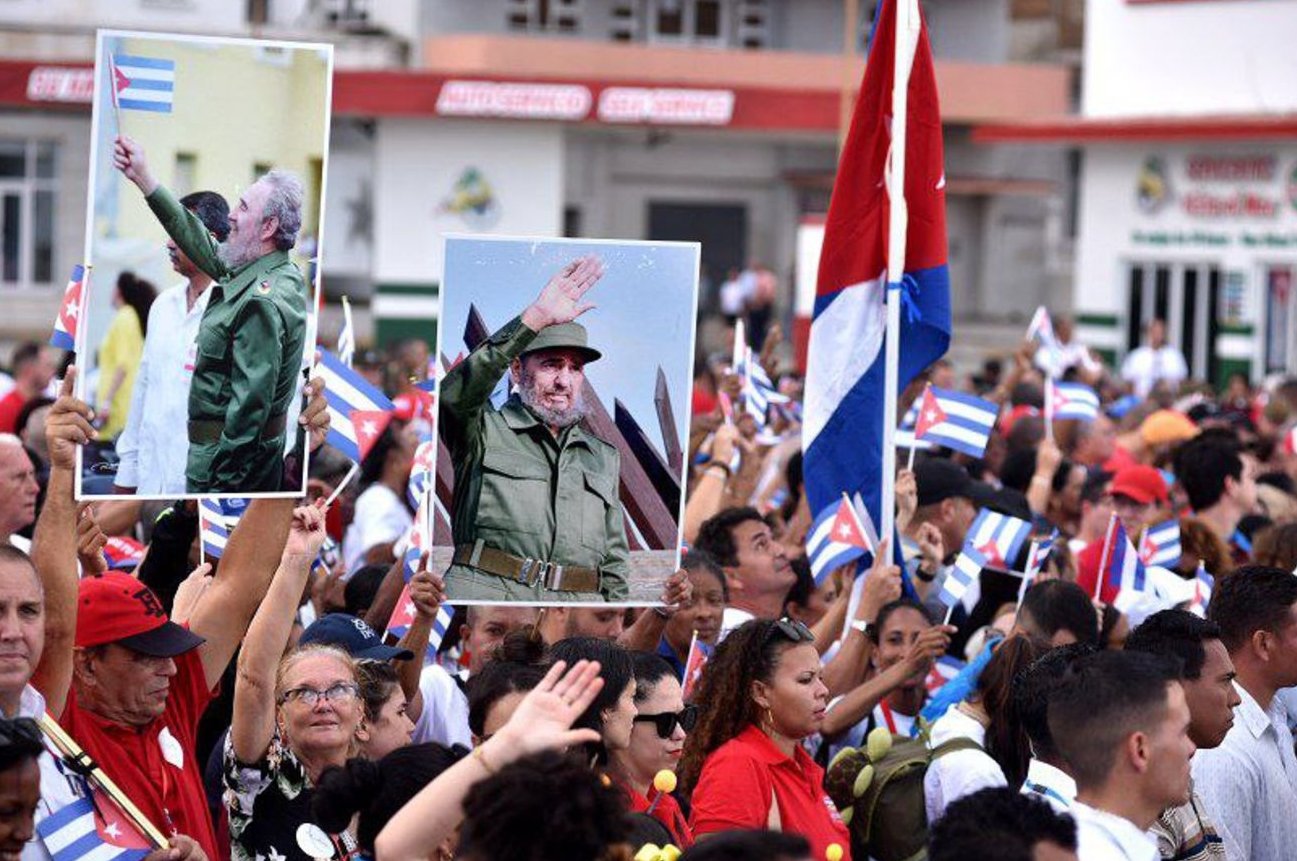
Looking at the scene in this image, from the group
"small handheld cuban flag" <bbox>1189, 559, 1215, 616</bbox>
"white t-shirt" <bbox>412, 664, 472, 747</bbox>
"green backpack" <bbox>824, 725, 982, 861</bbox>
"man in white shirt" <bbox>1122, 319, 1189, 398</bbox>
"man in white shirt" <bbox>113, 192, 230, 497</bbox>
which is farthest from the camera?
"man in white shirt" <bbox>1122, 319, 1189, 398</bbox>

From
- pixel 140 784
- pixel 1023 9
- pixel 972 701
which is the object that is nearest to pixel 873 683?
pixel 972 701

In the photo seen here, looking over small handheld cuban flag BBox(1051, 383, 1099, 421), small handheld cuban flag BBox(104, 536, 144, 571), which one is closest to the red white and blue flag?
small handheld cuban flag BBox(104, 536, 144, 571)

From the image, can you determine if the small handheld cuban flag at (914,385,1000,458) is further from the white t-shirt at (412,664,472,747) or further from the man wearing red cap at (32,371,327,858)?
the man wearing red cap at (32,371,327,858)

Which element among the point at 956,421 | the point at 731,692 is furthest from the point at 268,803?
the point at 956,421

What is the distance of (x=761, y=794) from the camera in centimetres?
621

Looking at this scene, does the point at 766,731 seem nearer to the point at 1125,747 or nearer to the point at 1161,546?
the point at 1125,747

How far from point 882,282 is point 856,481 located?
2.95 ft

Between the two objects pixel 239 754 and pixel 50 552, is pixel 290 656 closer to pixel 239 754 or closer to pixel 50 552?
pixel 239 754

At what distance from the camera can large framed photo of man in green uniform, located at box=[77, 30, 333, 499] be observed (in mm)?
6145

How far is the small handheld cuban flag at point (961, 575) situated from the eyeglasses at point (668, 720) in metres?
2.36

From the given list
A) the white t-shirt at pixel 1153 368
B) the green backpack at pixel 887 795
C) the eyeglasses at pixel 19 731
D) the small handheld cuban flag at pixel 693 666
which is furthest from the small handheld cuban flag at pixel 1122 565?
the white t-shirt at pixel 1153 368

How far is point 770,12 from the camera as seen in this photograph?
43.9 meters

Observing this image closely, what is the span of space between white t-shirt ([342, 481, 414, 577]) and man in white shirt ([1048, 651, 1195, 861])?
232 inches

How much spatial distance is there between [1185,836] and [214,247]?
3.11m
